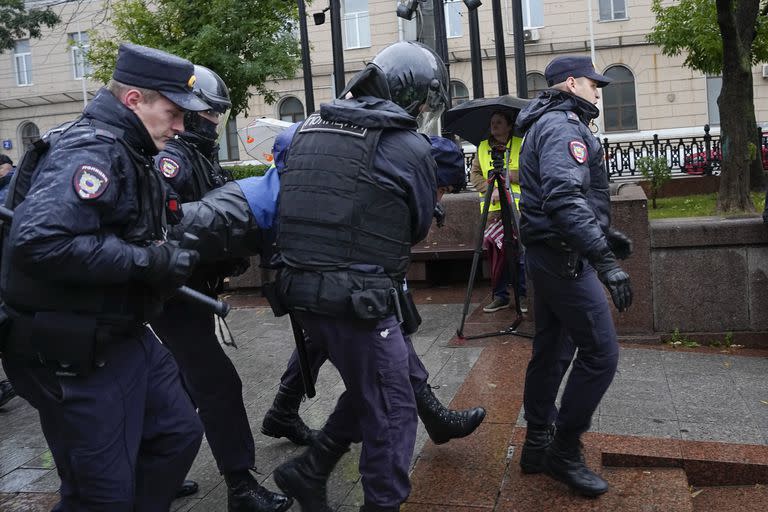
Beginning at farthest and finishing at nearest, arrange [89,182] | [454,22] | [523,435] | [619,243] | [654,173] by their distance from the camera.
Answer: [454,22]
[654,173]
[523,435]
[619,243]
[89,182]

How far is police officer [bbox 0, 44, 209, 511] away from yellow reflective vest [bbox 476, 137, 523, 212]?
4120 millimetres

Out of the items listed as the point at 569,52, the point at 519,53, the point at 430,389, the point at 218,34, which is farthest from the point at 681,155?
the point at 430,389

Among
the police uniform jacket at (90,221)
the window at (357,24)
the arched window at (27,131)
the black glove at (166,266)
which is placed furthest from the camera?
the arched window at (27,131)

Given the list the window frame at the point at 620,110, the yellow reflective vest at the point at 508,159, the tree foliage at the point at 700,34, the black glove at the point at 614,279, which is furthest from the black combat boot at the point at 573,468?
the window frame at the point at 620,110

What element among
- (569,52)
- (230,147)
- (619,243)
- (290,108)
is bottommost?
(619,243)

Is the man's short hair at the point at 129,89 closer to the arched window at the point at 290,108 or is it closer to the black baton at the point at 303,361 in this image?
the black baton at the point at 303,361

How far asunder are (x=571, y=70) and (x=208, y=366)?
2.16 metres

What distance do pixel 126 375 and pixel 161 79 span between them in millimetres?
996

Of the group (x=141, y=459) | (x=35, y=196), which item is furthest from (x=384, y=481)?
(x=35, y=196)

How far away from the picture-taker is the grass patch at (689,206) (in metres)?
13.6

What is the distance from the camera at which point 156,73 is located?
2.93 m

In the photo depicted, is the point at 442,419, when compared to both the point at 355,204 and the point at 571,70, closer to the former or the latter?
the point at 355,204

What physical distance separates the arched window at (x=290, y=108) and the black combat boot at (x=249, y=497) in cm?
→ 3253

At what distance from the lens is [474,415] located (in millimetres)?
4383
